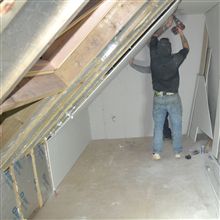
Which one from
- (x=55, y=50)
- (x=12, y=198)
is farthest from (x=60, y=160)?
(x=55, y=50)

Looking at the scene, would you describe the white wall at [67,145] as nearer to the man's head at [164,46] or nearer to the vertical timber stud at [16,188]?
the vertical timber stud at [16,188]

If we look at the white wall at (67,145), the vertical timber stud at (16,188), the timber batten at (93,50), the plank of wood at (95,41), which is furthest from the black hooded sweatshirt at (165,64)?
the vertical timber stud at (16,188)

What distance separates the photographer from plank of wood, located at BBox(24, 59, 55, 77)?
132 centimetres

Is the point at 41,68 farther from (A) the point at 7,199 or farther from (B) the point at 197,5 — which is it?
(B) the point at 197,5

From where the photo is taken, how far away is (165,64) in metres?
3.26

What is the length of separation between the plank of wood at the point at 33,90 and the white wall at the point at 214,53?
91.2 inches

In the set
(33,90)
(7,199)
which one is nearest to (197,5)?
(33,90)

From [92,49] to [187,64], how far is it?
9.38 ft

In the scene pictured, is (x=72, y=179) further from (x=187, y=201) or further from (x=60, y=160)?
(x=187, y=201)

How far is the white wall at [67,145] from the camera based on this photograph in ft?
9.47

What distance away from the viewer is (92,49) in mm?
1604

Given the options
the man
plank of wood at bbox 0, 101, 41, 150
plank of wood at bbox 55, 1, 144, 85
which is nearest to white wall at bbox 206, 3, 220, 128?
the man

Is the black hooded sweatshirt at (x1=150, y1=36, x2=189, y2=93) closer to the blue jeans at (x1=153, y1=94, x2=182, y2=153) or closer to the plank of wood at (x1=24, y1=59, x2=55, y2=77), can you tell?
the blue jeans at (x1=153, y1=94, x2=182, y2=153)

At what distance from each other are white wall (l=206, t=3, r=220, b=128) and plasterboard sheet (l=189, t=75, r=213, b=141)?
90 mm
